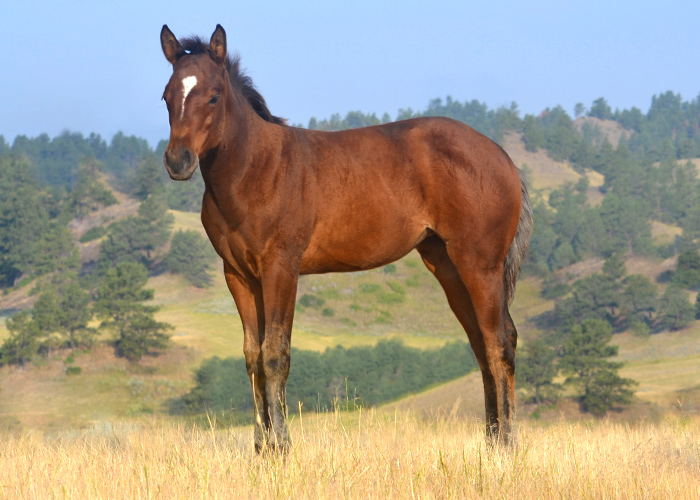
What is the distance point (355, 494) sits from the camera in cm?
489

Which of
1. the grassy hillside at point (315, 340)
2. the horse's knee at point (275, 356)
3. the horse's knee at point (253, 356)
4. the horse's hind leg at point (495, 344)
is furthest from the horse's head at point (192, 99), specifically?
the grassy hillside at point (315, 340)

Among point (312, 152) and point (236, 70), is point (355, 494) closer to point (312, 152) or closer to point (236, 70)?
point (312, 152)

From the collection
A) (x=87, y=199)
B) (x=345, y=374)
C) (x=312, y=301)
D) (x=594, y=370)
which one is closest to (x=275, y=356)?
(x=345, y=374)

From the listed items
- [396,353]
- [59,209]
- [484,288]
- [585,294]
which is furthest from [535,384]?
[59,209]

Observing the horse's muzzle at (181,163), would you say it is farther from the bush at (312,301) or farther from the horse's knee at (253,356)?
the bush at (312,301)

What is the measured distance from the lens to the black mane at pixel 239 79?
6.23m

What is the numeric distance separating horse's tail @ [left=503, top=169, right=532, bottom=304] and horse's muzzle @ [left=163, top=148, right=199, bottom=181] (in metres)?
3.55

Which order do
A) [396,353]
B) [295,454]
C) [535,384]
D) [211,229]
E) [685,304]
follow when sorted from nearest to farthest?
[295,454], [211,229], [535,384], [396,353], [685,304]

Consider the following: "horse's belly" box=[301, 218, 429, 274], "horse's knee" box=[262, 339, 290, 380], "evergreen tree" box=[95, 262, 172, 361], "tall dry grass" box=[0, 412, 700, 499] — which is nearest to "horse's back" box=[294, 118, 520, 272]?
Result: "horse's belly" box=[301, 218, 429, 274]

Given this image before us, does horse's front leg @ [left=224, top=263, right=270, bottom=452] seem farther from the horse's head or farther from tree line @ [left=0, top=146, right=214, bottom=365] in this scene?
tree line @ [left=0, top=146, right=214, bottom=365]

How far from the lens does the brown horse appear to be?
240 inches

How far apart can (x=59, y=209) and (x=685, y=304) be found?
94.9m

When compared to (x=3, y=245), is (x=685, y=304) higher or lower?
lower

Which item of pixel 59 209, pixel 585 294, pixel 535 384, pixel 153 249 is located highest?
pixel 59 209
